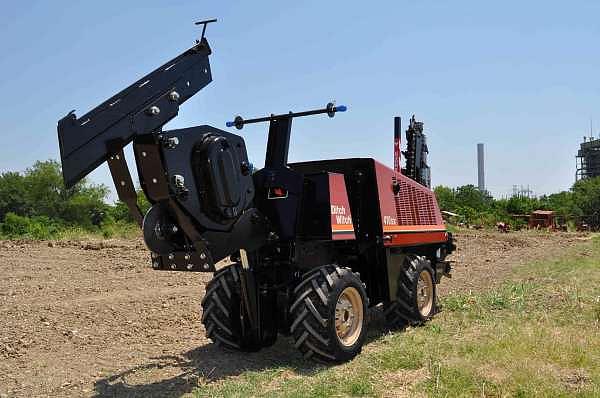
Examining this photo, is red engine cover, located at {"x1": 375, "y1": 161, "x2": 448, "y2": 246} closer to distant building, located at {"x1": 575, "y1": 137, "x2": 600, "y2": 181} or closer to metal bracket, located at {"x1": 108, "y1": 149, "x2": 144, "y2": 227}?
metal bracket, located at {"x1": 108, "y1": 149, "x2": 144, "y2": 227}

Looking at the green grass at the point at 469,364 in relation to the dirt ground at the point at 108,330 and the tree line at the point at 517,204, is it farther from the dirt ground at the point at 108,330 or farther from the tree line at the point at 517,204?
the tree line at the point at 517,204

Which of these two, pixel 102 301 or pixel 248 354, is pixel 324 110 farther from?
pixel 102 301

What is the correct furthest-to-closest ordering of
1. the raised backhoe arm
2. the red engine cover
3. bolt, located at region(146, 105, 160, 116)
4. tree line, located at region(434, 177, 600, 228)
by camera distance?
tree line, located at region(434, 177, 600, 228)
the red engine cover
bolt, located at region(146, 105, 160, 116)
the raised backhoe arm

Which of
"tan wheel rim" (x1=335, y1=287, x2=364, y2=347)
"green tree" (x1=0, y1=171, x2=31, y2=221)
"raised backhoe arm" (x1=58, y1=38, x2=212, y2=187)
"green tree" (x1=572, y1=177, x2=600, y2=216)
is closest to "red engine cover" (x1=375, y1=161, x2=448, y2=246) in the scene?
"tan wheel rim" (x1=335, y1=287, x2=364, y2=347)

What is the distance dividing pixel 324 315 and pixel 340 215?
122 cm

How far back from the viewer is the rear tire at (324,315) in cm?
Answer: 606

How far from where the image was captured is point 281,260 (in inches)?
273

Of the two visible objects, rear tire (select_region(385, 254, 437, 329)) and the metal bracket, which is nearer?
the metal bracket

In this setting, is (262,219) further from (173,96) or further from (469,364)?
(469,364)

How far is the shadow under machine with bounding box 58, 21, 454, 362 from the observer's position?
5191 mm

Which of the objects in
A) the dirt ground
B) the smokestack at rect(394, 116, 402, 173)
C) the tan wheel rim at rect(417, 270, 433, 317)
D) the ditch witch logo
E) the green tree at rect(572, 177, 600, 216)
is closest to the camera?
the dirt ground

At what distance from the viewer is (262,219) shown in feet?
21.1

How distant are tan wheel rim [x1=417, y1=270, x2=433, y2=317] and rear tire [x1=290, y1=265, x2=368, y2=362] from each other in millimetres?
2197

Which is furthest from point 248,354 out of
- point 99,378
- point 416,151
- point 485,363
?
point 416,151
